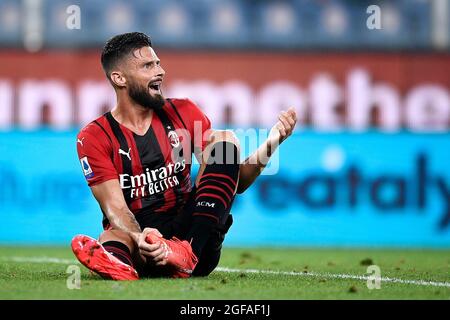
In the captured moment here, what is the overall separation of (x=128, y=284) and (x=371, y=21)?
698cm

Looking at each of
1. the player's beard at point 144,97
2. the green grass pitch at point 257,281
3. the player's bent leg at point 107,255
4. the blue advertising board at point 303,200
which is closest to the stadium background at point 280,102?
the blue advertising board at point 303,200

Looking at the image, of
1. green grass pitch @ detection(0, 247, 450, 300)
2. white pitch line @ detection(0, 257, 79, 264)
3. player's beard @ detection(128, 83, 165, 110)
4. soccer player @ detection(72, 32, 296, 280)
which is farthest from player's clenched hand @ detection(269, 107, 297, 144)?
white pitch line @ detection(0, 257, 79, 264)

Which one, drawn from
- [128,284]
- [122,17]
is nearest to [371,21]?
[122,17]

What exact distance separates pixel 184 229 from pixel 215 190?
304 millimetres

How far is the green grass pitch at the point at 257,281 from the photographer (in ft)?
17.0

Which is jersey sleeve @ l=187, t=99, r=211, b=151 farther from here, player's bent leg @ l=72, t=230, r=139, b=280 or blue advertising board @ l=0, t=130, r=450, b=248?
blue advertising board @ l=0, t=130, r=450, b=248

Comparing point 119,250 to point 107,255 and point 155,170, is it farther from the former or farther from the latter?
point 155,170

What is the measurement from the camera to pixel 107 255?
18.0ft

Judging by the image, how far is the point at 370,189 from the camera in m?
11.3

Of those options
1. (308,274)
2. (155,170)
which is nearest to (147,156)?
(155,170)

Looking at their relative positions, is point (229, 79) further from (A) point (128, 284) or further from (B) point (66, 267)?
(A) point (128, 284)

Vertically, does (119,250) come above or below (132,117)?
below

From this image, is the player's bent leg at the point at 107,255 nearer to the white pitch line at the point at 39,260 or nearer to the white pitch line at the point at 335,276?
the white pitch line at the point at 335,276

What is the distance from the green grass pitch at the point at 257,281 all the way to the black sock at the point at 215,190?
27 centimetres
